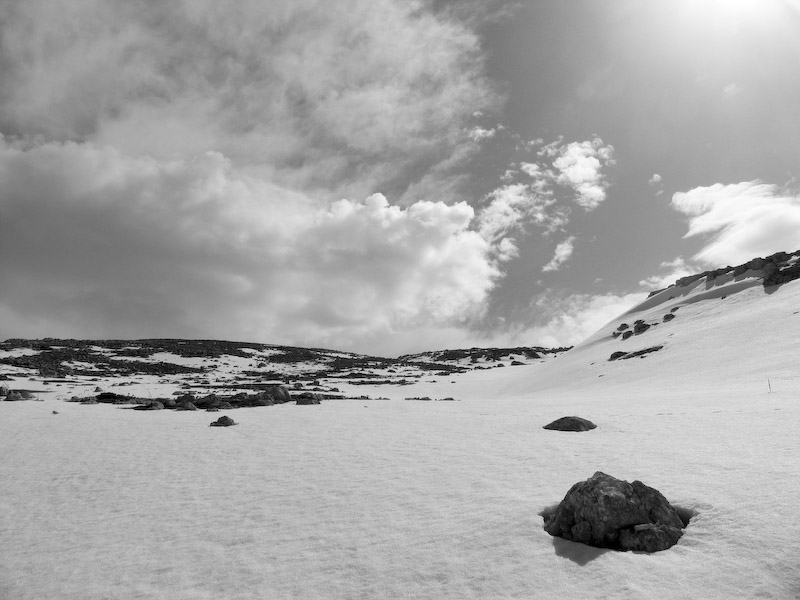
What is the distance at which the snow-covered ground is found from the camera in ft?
16.7

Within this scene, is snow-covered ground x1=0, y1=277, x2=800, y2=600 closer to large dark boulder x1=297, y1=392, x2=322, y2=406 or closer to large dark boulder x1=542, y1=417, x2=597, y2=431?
large dark boulder x1=542, y1=417, x2=597, y2=431

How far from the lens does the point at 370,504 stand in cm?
798

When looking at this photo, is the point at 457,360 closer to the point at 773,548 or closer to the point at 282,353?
the point at 282,353

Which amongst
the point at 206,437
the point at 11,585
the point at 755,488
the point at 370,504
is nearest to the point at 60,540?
the point at 11,585

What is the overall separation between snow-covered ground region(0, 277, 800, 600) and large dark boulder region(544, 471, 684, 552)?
0.19m

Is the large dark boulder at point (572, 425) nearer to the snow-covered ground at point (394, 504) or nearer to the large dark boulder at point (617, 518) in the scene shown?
the snow-covered ground at point (394, 504)

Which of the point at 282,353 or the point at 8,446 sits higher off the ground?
the point at 282,353

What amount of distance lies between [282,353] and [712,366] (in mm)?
83282

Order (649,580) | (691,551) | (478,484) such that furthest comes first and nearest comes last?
(478,484) < (691,551) < (649,580)

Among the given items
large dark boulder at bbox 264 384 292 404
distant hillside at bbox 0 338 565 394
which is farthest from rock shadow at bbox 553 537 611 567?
distant hillside at bbox 0 338 565 394

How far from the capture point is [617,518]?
18.0 feet

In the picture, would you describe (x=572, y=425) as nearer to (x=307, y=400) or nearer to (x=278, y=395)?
(x=307, y=400)

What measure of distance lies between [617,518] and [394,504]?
3.79 m

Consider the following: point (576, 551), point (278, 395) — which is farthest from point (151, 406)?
point (576, 551)
